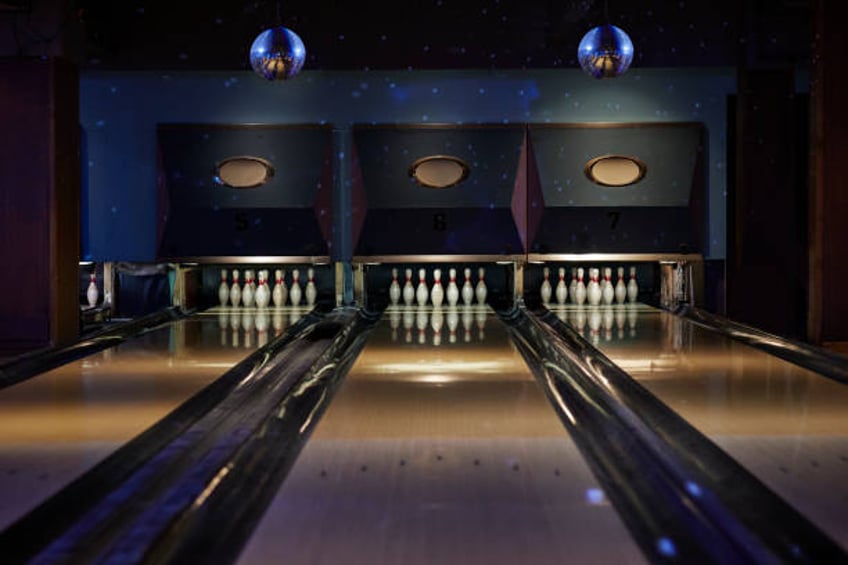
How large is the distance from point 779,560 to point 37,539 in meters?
1.16

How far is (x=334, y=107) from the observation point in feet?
17.7

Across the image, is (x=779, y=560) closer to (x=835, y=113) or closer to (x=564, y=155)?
(x=835, y=113)

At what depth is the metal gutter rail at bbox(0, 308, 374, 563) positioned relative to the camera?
60.1 inches

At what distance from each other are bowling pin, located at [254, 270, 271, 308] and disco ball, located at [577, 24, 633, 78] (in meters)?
2.25

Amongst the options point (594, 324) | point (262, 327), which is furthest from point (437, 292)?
point (262, 327)

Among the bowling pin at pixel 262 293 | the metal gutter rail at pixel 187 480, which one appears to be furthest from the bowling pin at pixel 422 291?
the metal gutter rail at pixel 187 480

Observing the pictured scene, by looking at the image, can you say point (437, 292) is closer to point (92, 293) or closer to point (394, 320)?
point (394, 320)

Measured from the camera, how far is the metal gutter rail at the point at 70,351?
316cm

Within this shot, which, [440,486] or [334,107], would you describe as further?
[334,107]

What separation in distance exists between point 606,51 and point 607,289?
169 centimetres

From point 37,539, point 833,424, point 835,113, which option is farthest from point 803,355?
point 37,539

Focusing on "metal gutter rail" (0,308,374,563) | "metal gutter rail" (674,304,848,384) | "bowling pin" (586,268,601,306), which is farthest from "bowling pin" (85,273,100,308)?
"metal gutter rail" (674,304,848,384)

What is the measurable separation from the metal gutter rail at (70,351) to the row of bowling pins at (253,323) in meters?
0.32

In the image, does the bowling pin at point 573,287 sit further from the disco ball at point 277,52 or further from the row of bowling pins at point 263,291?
the disco ball at point 277,52
